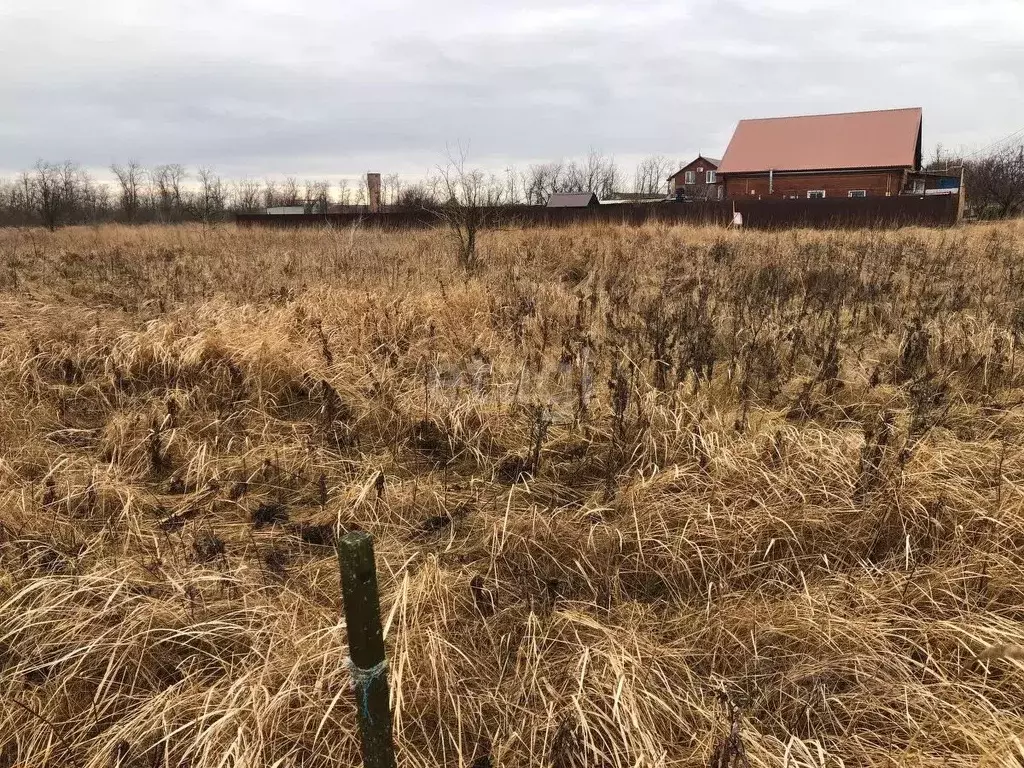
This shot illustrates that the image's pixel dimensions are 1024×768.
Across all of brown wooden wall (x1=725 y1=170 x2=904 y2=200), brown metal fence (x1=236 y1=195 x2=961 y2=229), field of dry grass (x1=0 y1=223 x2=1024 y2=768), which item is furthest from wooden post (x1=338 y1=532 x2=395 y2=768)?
brown wooden wall (x1=725 y1=170 x2=904 y2=200)

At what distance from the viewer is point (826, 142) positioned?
3112cm

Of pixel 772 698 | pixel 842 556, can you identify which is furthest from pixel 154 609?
pixel 842 556

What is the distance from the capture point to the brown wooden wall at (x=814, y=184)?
97.9 feet

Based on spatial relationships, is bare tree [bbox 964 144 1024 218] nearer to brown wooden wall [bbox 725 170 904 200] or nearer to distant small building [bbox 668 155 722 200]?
brown wooden wall [bbox 725 170 904 200]

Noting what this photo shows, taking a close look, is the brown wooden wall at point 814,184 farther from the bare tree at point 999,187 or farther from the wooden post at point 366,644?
the wooden post at point 366,644

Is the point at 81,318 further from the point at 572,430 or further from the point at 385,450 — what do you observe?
the point at 572,430

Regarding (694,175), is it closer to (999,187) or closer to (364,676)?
(999,187)

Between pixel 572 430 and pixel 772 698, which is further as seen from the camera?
pixel 572 430

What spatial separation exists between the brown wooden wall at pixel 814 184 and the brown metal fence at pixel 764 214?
1317cm

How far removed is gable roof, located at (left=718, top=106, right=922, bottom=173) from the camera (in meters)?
29.7

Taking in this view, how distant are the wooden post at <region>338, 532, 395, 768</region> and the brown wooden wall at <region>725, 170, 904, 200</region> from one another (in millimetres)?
31596

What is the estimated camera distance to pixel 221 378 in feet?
12.6

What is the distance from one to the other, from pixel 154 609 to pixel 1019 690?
257 cm

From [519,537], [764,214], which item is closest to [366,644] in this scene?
[519,537]
